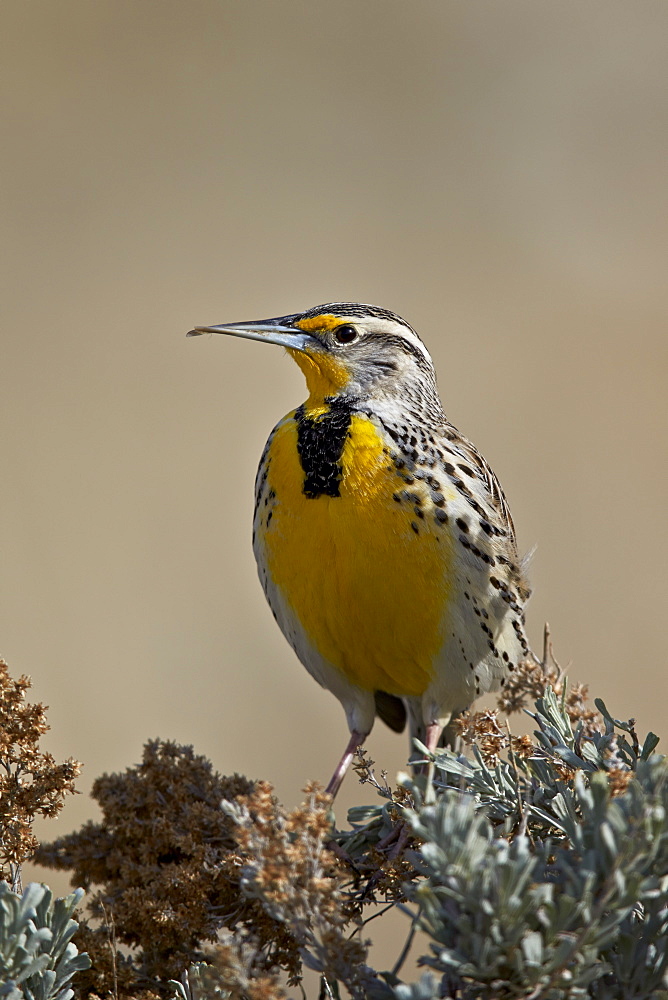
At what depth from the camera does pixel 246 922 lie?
1512 millimetres

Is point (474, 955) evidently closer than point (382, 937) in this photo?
Yes

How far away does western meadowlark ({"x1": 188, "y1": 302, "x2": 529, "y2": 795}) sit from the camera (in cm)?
204

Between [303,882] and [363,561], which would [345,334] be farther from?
[303,882]

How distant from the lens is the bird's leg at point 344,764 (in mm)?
2236

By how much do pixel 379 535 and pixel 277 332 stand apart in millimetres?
607

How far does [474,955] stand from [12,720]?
752 millimetres

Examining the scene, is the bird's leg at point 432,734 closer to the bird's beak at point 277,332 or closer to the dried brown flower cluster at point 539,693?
the bird's beak at point 277,332

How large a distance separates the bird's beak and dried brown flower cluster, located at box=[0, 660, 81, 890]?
1.16m

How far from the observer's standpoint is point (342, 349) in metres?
2.37

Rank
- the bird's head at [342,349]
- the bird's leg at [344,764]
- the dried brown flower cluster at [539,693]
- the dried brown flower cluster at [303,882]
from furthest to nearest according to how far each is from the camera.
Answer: the bird's head at [342,349]
the bird's leg at [344,764]
the dried brown flower cluster at [539,693]
the dried brown flower cluster at [303,882]

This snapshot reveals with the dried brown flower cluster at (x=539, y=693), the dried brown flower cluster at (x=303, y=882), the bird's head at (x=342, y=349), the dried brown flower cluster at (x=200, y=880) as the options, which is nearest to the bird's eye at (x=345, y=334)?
the bird's head at (x=342, y=349)

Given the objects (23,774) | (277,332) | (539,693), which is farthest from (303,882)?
(277,332)

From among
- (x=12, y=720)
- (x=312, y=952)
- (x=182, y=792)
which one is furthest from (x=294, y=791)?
(x=312, y=952)

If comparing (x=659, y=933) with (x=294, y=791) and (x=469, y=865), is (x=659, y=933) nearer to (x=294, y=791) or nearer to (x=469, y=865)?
(x=469, y=865)
